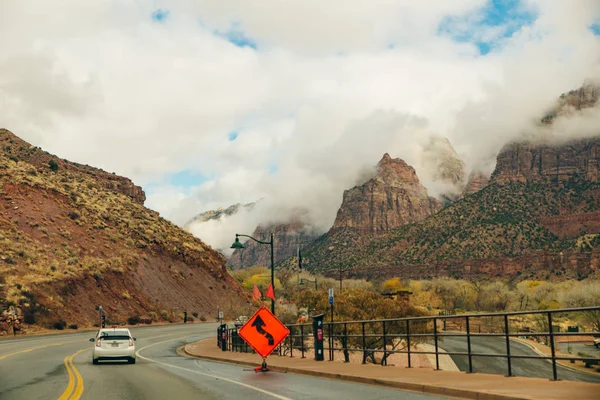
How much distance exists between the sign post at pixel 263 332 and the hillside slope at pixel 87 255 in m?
48.6

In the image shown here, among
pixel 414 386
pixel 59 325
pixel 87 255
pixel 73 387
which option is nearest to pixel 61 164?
pixel 87 255

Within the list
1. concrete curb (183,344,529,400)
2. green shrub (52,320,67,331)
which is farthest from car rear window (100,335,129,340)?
green shrub (52,320,67,331)

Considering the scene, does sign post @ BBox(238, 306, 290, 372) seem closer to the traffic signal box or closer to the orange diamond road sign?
the orange diamond road sign

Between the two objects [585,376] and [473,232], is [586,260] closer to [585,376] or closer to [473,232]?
[473,232]

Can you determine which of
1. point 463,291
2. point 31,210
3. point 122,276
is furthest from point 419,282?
point 31,210

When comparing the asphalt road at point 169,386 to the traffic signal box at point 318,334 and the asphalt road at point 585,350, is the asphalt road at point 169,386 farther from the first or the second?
the asphalt road at point 585,350

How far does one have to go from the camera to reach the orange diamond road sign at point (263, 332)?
20547mm

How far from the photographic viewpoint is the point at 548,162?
166 meters

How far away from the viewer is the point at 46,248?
3093 inches

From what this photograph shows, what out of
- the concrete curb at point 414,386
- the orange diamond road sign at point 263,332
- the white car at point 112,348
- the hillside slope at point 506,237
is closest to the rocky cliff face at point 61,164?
the hillside slope at point 506,237

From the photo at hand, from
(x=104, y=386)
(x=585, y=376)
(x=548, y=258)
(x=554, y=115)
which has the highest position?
(x=554, y=115)

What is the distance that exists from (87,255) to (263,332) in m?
67.8

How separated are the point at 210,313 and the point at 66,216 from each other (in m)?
25.4

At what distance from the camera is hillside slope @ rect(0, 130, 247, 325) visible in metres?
70.4
